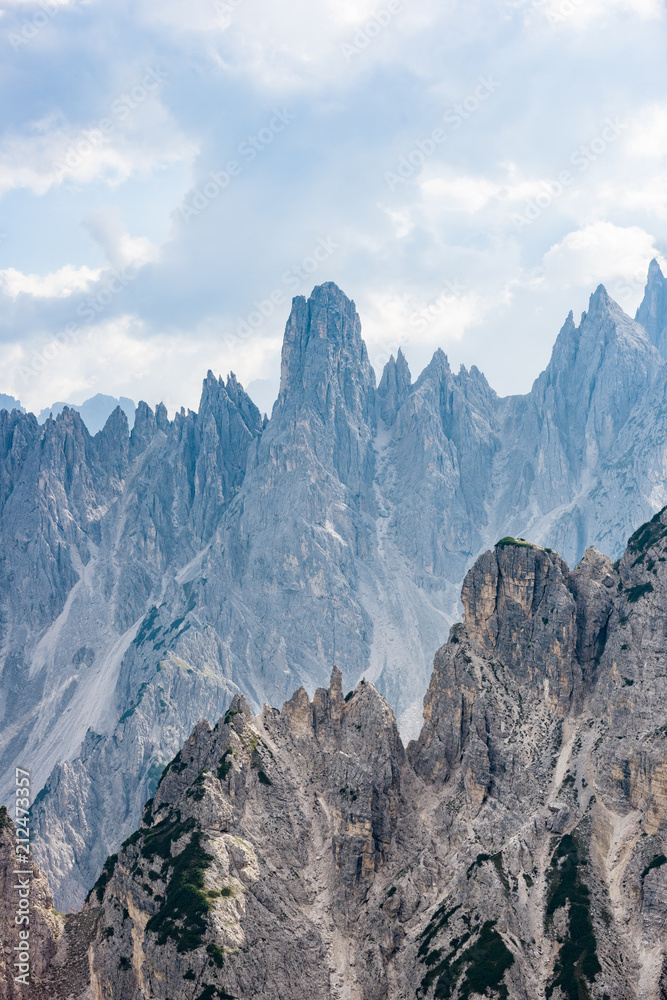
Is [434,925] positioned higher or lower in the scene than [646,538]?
lower

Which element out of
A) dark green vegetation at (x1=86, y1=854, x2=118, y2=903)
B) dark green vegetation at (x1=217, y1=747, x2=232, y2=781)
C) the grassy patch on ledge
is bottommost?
the grassy patch on ledge

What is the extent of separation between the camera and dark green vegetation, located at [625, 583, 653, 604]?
174 meters

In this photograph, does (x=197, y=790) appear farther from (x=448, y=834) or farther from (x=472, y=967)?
(x=472, y=967)

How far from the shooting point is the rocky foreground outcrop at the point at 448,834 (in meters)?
138

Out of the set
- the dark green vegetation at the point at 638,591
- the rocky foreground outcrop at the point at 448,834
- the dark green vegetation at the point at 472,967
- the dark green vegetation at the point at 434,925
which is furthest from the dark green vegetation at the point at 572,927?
the dark green vegetation at the point at 638,591

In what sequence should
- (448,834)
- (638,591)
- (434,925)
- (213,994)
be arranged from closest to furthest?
1. (213,994)
2. (434,925)
3. (448,834)
4. (638,591)

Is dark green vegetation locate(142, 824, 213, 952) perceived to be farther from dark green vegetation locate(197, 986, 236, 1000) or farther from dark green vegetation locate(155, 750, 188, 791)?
dark green vegetation locate(155, 750, 188, 791)

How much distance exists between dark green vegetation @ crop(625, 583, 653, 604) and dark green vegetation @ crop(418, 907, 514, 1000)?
223 feet

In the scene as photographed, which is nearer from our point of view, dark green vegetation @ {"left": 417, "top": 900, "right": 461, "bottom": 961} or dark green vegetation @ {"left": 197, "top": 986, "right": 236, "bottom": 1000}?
dark green vegetation @ {"left": 197, "top": 986, "right": 236, "bottom": 1000}

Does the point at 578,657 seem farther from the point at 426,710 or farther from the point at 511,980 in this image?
the point at 511,980

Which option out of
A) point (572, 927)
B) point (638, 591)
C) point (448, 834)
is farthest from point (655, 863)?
point (638, 591)

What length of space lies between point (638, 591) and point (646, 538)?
1395 centimetres

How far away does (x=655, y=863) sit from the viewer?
453 feet

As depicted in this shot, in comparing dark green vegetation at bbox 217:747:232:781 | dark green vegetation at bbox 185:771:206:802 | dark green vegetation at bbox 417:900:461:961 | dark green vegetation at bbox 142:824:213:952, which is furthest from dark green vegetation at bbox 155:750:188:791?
dark green vegetation at bbox 417:900:461:961
